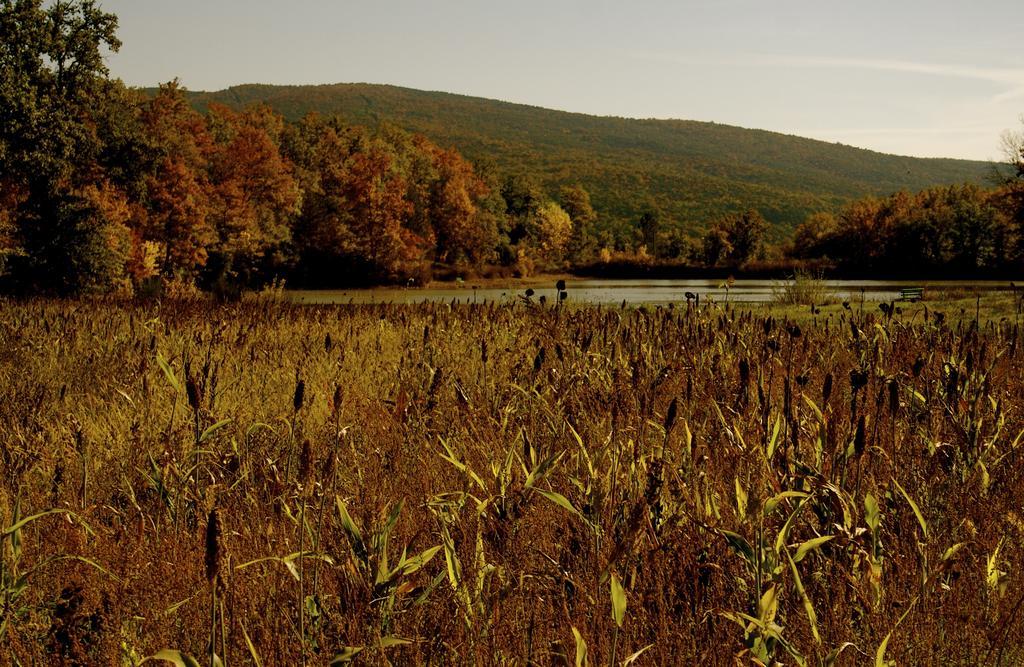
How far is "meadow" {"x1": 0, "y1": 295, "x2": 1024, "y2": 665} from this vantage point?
202 centimetres

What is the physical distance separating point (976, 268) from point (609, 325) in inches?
2900

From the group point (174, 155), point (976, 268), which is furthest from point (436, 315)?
point (976, 268)

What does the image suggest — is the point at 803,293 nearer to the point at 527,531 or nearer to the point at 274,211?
the point at 527,531

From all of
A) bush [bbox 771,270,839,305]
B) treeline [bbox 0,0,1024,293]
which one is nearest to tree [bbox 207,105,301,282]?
treeline [bbox 0,0,1024,293]

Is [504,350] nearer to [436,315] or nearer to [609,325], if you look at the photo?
[609,325]

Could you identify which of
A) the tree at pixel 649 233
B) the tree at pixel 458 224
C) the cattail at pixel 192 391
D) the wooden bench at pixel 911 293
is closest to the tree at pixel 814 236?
the tree at pixel 649 233

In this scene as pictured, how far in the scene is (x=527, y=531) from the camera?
2838 millimetres

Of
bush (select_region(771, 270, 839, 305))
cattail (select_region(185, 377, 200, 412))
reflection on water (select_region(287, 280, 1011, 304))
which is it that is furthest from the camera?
reflection on water (select_region(287, 280, 1011, 304))

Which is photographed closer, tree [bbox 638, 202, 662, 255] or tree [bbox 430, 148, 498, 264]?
tree [bbox 430, 148, 498, 264]

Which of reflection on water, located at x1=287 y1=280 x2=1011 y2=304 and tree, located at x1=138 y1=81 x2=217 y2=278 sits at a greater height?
tree, located at x1=138 y1=81 x2=217 y2=278

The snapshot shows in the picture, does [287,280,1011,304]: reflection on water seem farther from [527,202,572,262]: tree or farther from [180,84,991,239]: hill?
[180,84,991,239]: hill

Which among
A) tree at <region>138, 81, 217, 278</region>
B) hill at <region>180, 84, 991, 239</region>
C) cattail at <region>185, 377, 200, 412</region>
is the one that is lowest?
cattail at <region>185, 377, 200, 412</region>

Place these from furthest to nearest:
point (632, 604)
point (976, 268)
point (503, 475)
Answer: point (976, 268)
point (503, 475)
point (632, 604)

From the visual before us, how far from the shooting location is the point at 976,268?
68.6 meters
